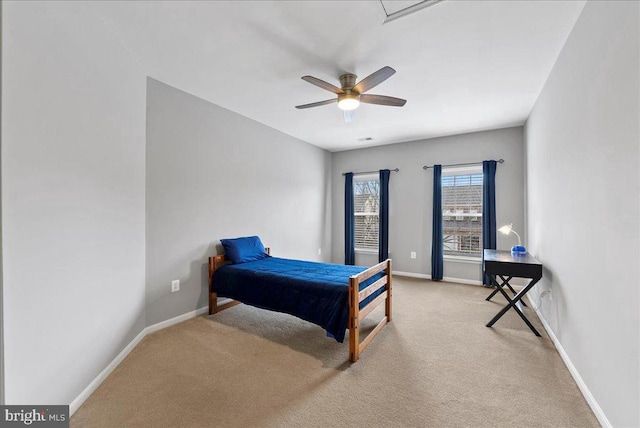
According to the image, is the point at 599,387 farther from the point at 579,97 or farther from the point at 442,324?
the point at 579,97

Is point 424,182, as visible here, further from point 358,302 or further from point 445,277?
point 358,302

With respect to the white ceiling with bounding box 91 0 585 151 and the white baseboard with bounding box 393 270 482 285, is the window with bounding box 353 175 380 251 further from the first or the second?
the white ceiling with bounding box 91 0 585 151

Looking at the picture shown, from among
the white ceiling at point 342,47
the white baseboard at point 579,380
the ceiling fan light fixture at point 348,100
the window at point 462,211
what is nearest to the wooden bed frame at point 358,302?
the white baseboard at point 579,380

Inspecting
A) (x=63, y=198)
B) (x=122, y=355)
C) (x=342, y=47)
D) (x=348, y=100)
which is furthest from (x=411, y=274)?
(x=63, y=198)

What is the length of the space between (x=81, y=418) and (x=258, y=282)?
1565 millimetres

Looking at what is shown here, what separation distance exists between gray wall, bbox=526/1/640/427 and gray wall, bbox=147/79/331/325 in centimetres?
354

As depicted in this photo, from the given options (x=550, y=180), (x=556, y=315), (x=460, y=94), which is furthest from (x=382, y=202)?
→ (x=556, y=315)

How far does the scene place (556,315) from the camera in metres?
2.50

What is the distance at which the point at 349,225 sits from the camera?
5.82m

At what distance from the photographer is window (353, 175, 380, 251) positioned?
227 inches

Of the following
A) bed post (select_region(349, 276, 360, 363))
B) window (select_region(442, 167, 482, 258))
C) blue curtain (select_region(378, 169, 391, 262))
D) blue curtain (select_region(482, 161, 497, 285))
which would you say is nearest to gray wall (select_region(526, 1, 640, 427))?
bed post (select_region(349, 276, 360, 363))

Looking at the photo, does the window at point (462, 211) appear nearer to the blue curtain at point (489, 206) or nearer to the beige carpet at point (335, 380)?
the blue curtain at point (489, 206)

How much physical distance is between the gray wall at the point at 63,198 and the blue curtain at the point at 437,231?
4.48 m

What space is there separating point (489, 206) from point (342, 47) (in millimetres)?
3605
